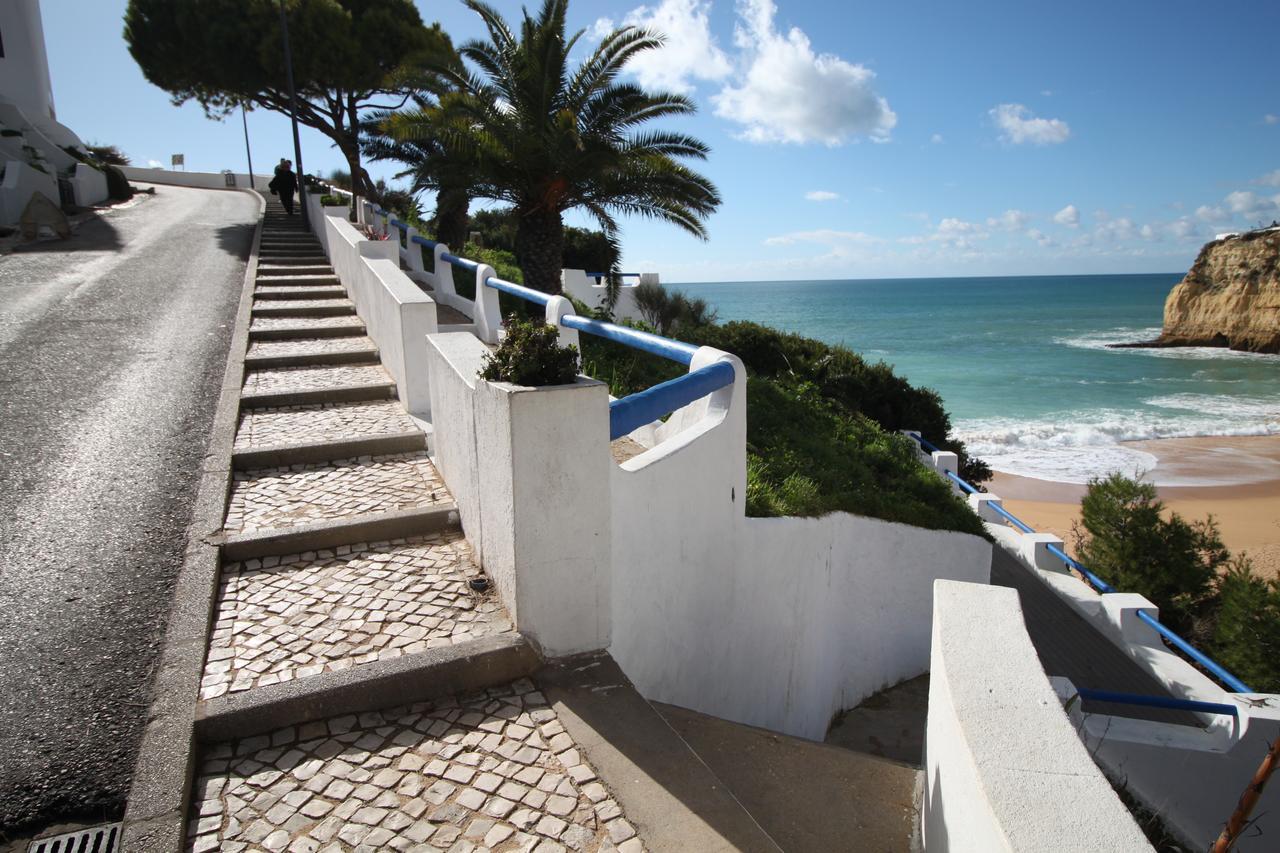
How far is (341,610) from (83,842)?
1360mm

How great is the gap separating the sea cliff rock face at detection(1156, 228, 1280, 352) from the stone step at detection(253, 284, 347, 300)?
5559 cm

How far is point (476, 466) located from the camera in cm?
381

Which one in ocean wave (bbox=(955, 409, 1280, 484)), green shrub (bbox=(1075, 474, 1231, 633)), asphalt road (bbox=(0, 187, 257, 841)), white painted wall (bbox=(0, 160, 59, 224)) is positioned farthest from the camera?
ocean wave (bbox=(955, 409, 1280, 484))

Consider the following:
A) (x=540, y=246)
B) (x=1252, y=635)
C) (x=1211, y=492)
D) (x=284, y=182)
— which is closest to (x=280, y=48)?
(x=284, y=182)

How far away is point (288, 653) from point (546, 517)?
1.32 m

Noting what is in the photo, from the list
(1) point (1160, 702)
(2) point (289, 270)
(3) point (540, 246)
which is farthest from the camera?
(3) point (540, 246)

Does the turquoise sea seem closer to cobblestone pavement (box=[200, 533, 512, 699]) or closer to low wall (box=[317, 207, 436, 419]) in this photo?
low wall (box=[317, 207, 436, 419])

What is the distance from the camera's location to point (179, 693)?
300 centimetres

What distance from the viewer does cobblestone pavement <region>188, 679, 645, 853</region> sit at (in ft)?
7.93

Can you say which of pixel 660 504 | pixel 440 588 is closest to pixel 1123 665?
pixel 660 504

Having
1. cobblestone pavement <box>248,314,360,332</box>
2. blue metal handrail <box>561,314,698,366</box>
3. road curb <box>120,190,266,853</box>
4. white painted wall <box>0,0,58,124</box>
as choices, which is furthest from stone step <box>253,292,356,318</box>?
white painted wall <box>0,0,58,124</box>

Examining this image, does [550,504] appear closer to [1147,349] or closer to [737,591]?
[737,591]

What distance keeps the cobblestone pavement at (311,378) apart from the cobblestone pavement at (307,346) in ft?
1.05

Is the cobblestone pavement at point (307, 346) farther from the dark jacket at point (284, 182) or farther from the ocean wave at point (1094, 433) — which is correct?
the ocean wave at point (1094, 433)
